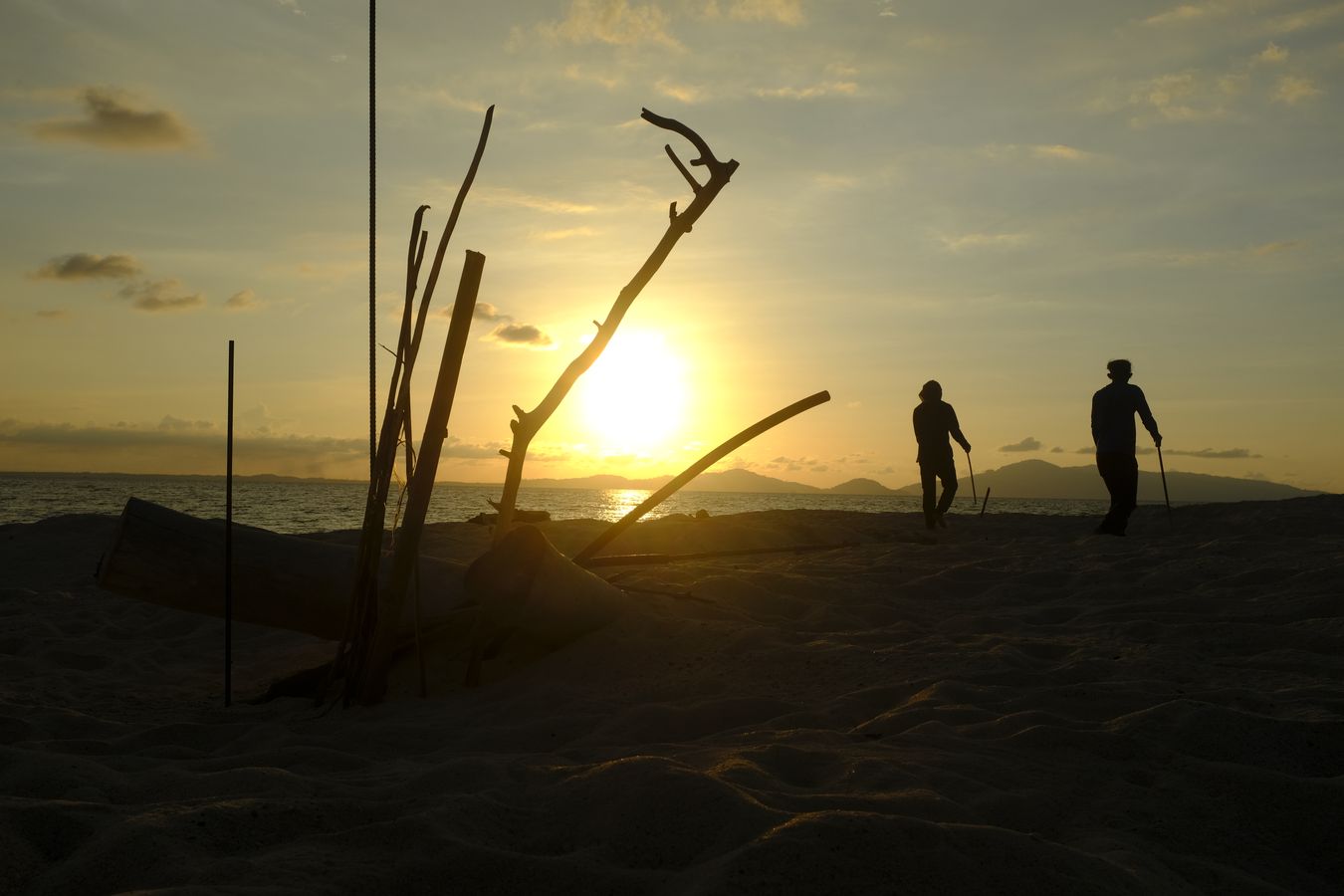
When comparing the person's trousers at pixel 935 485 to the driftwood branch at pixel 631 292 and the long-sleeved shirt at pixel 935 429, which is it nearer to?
the long-sleeved shirt at pixel 935 429

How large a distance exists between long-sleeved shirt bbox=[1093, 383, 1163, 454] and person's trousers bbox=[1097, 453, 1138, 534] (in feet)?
0.33

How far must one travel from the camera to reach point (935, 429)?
36.8 feet

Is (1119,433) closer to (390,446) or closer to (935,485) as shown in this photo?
(935,485)

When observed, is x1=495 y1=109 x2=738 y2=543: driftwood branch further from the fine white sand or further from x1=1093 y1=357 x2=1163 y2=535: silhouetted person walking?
x1=1093 y1=357 x2=1163 y2=535: silhouetted person walking

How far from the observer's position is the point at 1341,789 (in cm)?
249

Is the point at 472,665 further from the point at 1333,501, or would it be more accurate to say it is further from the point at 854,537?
the point at 1333,501

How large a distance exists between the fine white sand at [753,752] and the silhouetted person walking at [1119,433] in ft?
11.3

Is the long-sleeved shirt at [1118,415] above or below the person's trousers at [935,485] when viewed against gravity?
above

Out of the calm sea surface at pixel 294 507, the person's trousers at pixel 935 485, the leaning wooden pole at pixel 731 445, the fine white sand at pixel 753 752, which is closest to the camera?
the fine white sand at pixel 753 752

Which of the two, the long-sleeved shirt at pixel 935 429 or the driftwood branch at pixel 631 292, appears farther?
the long-sleeved shirt at pixel 935 429

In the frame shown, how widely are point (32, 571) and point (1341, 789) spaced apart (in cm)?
978

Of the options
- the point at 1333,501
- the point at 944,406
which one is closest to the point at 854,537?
the point at 944,406

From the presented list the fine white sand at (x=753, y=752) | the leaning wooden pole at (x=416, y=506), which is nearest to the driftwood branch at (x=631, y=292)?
the leaning wooden pole at (x=416, y=506)

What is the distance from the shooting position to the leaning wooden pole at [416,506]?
4.03 metres
